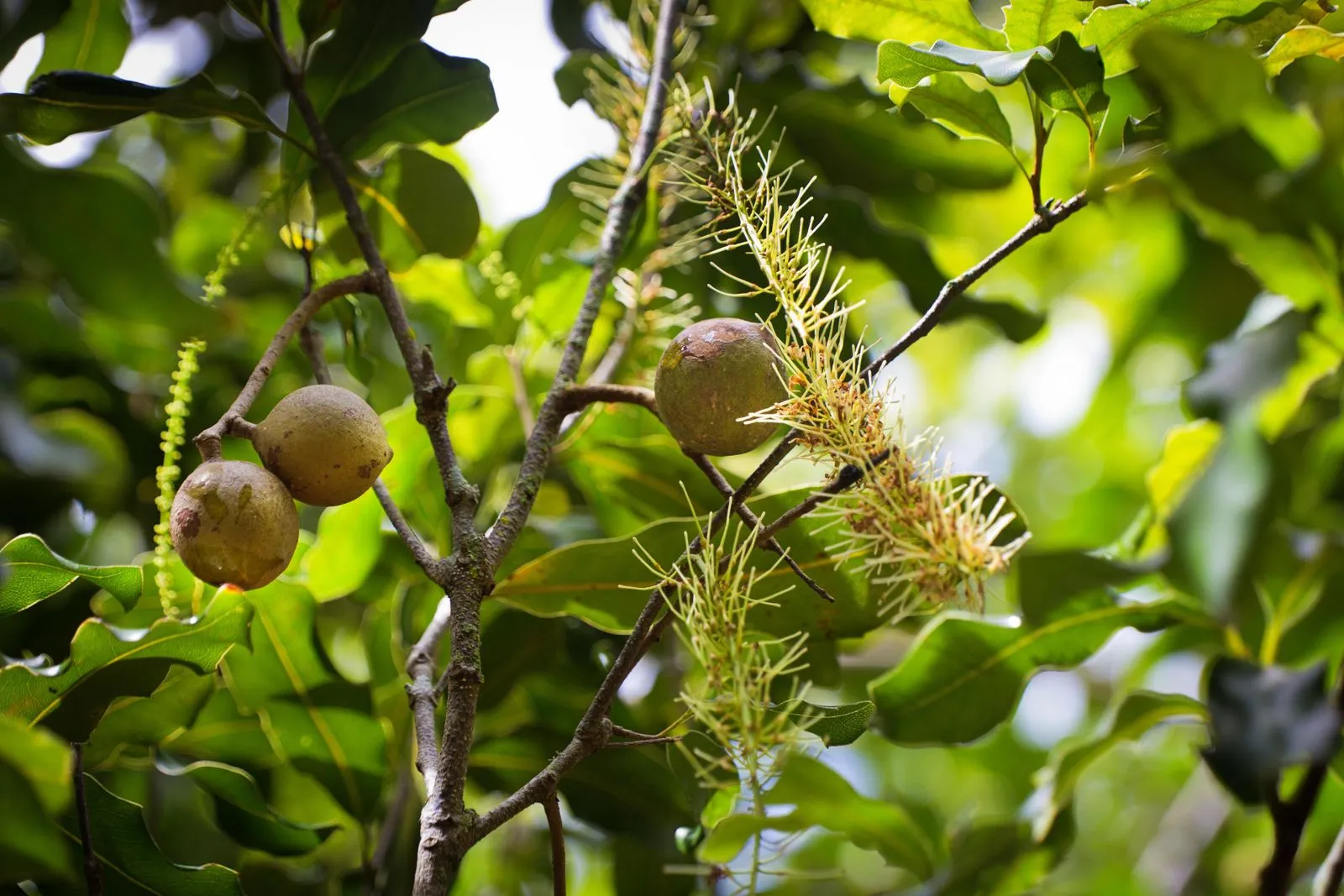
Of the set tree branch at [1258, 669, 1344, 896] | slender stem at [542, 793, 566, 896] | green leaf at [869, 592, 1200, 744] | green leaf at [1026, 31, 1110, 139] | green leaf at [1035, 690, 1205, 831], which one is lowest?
tree branch at [1258, 669, 1344, 896]

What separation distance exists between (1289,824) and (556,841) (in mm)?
657

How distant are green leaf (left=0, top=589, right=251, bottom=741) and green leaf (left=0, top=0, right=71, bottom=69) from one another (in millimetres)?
533

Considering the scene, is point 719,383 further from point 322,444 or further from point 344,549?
point 344,549

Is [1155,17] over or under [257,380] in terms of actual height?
over

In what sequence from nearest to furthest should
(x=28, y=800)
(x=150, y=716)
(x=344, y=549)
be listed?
(x=28, y=800)
(x=150, y=716)
(x=344, y=549)

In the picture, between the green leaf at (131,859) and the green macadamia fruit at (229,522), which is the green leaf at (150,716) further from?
the green macadamia fruit at (229,522)

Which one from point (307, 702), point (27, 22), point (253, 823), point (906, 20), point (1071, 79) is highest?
point (27, 22)

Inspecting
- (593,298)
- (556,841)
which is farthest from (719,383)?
(556,841)

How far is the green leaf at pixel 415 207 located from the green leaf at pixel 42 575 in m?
0.39

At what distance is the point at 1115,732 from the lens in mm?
1156

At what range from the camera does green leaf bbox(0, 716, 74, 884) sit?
0.50 metres

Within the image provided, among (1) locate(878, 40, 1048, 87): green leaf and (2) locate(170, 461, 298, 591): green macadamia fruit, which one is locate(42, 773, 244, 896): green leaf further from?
(1) locate(878, 40, 1048, 87): green leaf

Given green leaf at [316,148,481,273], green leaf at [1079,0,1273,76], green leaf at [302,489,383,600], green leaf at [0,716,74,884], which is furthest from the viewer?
green leaf at [302,489,383,600]

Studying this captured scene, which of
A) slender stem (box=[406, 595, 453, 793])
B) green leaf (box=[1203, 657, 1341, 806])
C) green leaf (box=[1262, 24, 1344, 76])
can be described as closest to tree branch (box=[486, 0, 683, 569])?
slender stem (box=[406, 595, 453, 793])
